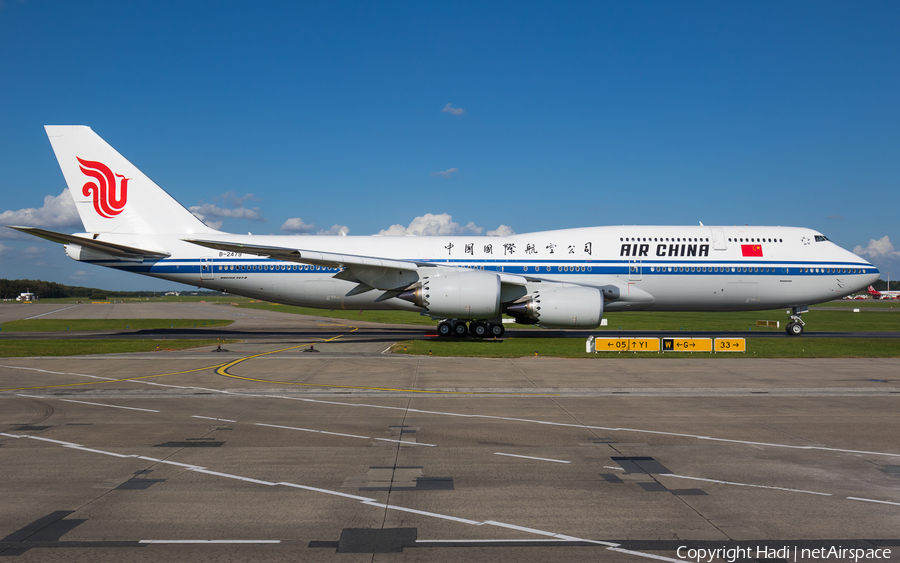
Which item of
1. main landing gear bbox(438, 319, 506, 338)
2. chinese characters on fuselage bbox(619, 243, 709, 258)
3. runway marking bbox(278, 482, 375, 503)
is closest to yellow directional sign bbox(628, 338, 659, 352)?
chinese characters on fuselage bbox(619, 243, 709, 258)

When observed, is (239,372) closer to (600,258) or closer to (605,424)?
(605,424)

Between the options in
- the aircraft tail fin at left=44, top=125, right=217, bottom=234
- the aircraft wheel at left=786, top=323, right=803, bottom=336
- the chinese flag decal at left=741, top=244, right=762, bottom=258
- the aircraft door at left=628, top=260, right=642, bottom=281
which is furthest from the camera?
the aircraft wheel at left=786, top=323, right=803, bottom=336

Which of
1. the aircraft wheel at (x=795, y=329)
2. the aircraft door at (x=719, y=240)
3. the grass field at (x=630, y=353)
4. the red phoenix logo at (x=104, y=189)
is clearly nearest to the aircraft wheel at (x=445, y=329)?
the grass field at (x=630, y=353)

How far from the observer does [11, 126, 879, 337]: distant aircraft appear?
2725 centimetres

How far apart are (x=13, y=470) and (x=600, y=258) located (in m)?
24.7

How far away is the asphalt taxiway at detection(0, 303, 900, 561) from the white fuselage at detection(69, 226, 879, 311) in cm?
1263

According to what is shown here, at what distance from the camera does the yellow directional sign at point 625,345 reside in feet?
71.9

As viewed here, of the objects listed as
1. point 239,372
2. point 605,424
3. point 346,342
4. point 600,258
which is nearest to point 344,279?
point 346,342

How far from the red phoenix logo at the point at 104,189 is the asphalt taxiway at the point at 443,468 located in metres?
16.7

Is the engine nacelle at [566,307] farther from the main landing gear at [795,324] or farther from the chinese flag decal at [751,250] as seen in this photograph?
the main landing gear at [795,324]

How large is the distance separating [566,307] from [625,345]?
308 cm

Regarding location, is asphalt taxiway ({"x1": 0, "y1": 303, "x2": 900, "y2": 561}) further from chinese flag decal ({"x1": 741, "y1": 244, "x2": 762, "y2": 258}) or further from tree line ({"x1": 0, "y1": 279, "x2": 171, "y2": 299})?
tree line ({"x1": 0, "y1": 279, "x2": 171, "y2": 299})

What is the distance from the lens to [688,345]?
22141mm

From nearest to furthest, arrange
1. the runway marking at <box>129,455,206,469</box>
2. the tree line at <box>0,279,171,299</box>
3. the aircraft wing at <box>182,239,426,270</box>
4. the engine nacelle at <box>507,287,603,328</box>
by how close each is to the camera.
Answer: the runway marking at <box>129,455,206,469</box> → the aircraft wing at <box>182,239,426,270</box> → the engine nacelle at <box>507,287,603,328</box> → the tree line at <box>0,279,171,299</box>
